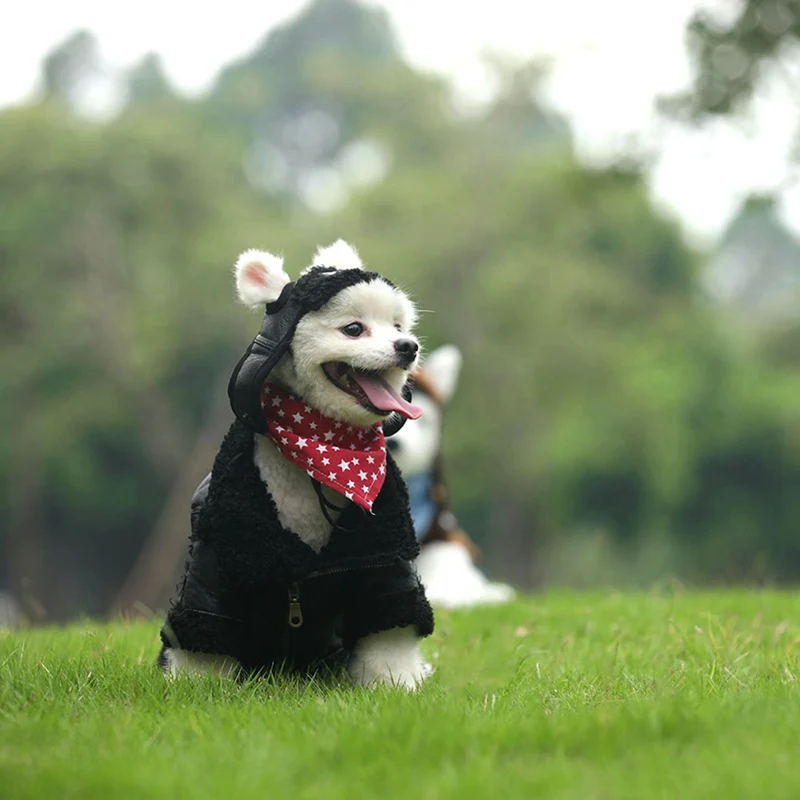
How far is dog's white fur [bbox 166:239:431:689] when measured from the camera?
12.5 ft

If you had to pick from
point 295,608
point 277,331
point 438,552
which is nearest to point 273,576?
point 295,608

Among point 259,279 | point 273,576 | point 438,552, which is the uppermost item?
point 259,279

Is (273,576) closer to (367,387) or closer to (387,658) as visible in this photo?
(387,658)

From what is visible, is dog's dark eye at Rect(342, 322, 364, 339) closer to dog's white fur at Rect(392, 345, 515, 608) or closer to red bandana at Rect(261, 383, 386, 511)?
red bandana at Rect(261, 383, 386, 511)

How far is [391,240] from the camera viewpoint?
22.0 m

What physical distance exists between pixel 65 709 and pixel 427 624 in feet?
4.02

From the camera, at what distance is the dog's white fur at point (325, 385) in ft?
12.5

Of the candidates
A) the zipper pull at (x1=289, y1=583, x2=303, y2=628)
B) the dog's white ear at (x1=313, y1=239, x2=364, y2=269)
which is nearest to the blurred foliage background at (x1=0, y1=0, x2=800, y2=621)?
the dog's white ear at (x1=313, y1=239, x2=364, y2=269)

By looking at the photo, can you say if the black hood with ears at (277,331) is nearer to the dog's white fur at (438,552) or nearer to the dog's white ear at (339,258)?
the dog's white ear at (339,258)

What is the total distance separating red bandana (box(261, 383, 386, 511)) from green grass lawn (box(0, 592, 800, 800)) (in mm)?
654

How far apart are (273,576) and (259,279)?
3.36 feet

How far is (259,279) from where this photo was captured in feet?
13.1

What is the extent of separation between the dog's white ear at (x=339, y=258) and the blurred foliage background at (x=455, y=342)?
1635cm

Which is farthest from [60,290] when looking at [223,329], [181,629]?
[181,629]
